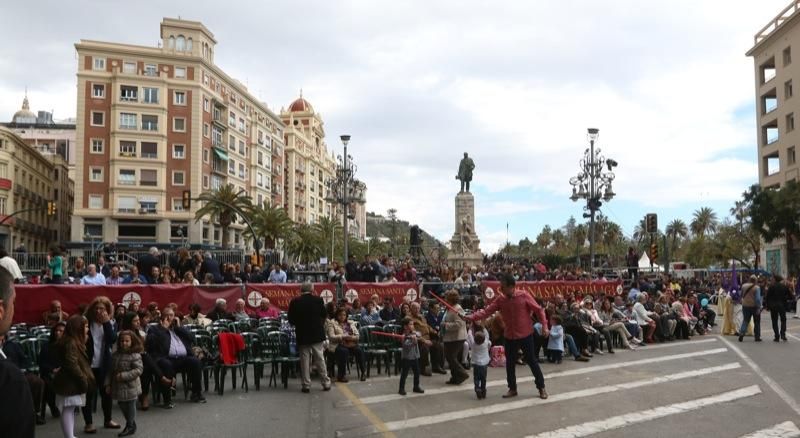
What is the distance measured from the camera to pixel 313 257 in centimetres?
8194

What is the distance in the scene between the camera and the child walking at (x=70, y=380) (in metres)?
7.39

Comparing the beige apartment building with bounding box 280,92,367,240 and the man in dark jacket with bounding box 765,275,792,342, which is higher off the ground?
the beige apartment building with bounding box 280,92,367,240

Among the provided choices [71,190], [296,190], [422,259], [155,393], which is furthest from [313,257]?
[155,393]

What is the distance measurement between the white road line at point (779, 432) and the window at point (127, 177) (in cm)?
6363

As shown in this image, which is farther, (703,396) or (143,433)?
(703,396)

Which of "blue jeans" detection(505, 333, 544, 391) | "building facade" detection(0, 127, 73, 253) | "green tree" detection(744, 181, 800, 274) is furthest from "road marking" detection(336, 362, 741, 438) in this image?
"building facade" detection(0, 127, 73, 253)

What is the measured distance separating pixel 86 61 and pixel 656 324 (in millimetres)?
60265

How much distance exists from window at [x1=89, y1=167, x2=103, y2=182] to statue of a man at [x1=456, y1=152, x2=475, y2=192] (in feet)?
127

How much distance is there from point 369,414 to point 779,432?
5.06m

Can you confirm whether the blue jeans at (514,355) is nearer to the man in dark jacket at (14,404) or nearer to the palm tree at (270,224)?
the man in dark jacket at (14,404)

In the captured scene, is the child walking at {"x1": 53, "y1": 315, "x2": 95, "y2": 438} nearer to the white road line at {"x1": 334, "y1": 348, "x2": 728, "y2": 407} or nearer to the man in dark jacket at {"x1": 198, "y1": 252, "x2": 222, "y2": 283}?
the white road line at {"x1": 334, "y1": 348, "x2": 728, "y2": 407}

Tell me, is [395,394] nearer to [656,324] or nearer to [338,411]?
[338,411]

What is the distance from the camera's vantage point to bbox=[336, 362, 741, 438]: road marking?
803 centimetres

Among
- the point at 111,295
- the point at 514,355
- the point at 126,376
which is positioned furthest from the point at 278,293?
the point at 126,376
